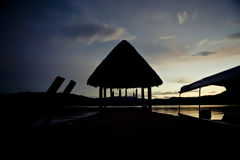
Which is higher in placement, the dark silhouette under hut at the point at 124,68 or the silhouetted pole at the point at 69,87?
the dark silhouette under hut at the point at 124,68

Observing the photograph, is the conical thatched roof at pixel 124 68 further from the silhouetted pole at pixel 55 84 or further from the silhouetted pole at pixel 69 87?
the silhouetted pole at pixel 55 84

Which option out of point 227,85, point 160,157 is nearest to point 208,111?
point 227,85

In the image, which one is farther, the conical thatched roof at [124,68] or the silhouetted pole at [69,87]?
the conical thatched roof at [124,68]

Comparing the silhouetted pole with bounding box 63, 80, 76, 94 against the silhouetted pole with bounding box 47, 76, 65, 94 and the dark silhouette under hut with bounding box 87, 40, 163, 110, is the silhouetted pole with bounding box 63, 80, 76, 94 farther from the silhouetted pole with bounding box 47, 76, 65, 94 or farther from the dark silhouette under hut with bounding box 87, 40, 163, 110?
the dark silhouette under hut with bounding box 87, 40, 163, 110

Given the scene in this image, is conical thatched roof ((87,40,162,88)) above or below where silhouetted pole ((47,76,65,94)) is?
above

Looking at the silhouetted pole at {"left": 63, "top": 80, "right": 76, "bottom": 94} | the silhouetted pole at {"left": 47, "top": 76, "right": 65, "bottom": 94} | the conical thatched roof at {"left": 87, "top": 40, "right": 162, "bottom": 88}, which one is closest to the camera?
the silhouetted pole at {"left": 47, "top": 76, "right": 65, "bottom": 94}

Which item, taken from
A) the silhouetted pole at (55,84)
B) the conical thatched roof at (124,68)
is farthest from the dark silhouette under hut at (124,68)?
the silhouetted pole at (55,84)

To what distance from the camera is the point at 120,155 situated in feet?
7.75

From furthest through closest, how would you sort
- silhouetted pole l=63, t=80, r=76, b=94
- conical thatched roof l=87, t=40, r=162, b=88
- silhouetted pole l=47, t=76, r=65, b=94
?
conical thatched roof l=87, t=40, r=162, b=88 < silhouetted pole l=63, t=80, r=76, b=94 < silhouetted pole l=47, t=76, r=65, b=94

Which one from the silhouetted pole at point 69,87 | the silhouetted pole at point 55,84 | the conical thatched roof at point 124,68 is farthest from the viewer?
the conical thatched roof at point 124,68

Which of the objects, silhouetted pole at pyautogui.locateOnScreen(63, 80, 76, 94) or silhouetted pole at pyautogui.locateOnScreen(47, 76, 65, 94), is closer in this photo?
silhouetted pole at pyautogui.locateOnScreen(47, 76, 65, 94)

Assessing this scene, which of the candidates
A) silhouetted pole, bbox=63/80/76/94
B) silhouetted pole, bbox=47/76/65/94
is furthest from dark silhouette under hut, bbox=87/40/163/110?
silhouetted pole, bbox=47/76/65/94

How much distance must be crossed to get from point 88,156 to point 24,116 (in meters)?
1.69

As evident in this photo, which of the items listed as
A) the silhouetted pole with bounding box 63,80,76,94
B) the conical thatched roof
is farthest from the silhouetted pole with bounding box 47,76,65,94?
the conical thatched roof
